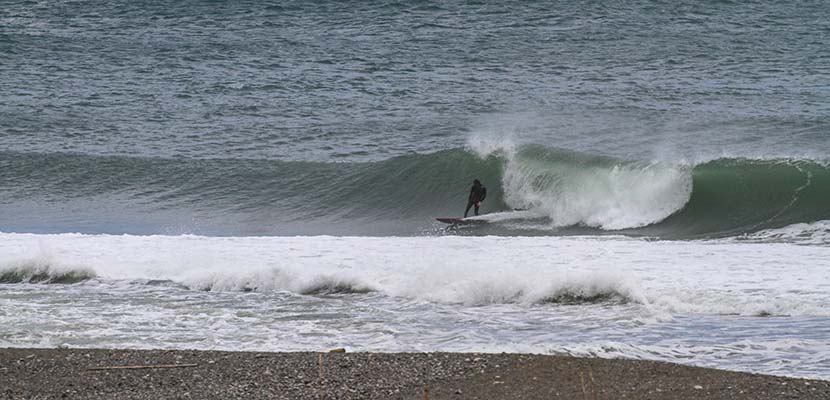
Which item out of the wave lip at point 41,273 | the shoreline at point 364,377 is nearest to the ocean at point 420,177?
the wave lip at point 41,273

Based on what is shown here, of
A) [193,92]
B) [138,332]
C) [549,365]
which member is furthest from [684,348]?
[193,92]

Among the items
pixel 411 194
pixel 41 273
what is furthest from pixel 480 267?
pixel 411 194

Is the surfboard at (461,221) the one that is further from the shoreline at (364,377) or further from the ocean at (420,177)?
the shoreline at (364,377)

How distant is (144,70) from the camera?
33.6 meters

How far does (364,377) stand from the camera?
9.23 meters

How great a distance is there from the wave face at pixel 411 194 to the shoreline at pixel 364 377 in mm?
8324

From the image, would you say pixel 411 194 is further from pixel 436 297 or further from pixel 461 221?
pixel 436 297

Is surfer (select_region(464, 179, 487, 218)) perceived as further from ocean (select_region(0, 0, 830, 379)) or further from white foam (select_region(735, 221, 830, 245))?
white foam (select_region(735, 221, 830, 245))

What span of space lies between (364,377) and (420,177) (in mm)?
13299

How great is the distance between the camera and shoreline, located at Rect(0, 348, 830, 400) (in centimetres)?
875

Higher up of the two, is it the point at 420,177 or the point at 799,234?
the point at 420,177

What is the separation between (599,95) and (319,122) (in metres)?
7.38

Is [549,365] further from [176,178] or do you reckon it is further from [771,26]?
[771,26]

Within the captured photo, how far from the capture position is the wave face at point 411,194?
18516mm
